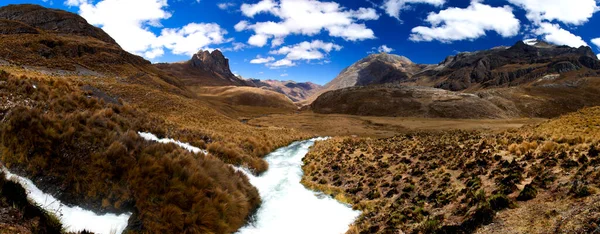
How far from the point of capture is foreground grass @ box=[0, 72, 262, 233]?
1041cm

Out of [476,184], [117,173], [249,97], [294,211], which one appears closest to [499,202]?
[476,184]

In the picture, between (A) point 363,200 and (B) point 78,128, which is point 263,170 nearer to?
(A) point 363,200

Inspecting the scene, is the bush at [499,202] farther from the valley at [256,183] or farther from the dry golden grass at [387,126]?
the dry golden grass at [387,126]

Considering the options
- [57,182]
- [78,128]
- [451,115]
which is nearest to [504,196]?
[57,182]

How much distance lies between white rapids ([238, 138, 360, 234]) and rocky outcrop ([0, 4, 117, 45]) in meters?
122

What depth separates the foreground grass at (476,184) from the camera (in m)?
8.46

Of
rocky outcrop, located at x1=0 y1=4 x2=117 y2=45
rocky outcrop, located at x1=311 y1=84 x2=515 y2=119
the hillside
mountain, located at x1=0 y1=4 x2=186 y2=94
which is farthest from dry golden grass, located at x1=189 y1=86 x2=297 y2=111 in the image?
the hillside

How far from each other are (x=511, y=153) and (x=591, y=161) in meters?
5.37

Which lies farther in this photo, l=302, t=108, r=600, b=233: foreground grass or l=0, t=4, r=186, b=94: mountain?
l=0, t=4, r=186, b=94: mountain

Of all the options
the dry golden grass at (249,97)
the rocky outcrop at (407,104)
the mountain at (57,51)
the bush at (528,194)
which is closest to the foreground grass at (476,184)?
the bush at (528,194)

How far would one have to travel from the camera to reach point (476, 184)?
12.8 metres

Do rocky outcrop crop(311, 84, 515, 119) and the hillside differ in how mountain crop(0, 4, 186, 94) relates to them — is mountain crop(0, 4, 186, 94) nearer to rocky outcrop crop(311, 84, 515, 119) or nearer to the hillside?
A: the hillside

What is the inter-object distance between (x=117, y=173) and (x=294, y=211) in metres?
8.50

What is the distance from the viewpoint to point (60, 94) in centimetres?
1836
